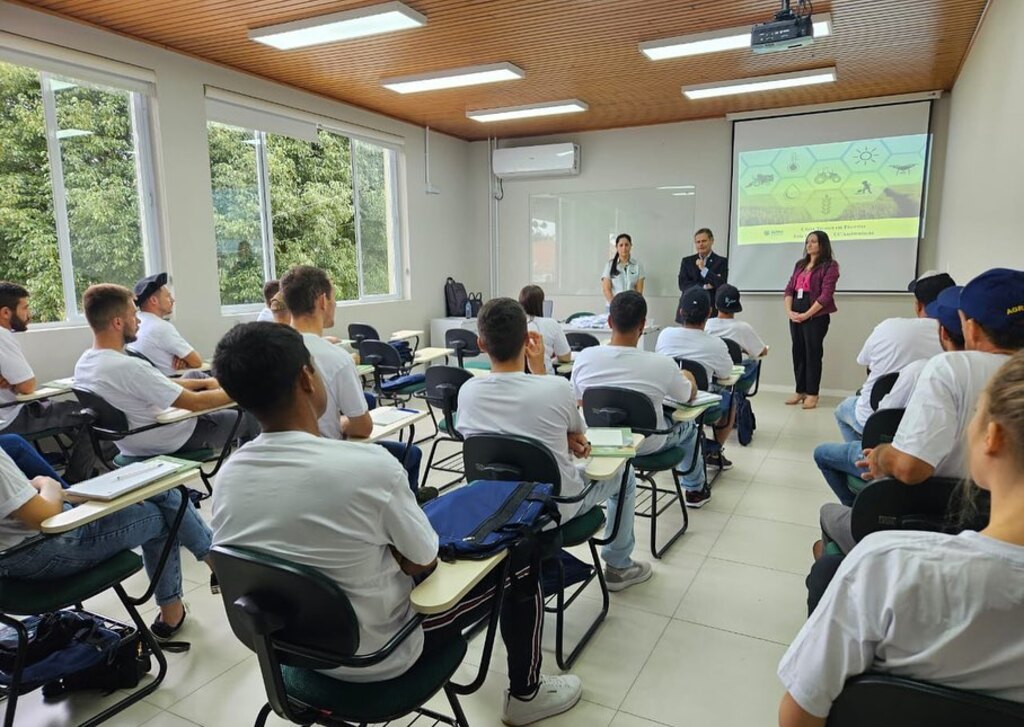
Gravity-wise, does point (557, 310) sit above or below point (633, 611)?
above

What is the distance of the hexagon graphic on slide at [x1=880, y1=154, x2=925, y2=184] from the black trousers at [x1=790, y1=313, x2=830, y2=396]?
1556mm

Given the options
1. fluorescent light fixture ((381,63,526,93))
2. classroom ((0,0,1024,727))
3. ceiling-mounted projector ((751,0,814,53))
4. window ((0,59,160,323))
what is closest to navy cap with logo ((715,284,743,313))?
classroom ((0,0,1024,727))

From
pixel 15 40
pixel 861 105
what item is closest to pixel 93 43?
pixel 15 40

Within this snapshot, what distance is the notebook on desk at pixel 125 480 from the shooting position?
73.4 inches

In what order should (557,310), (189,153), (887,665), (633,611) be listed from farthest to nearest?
(557,310)
(189,153)
(633,611)
(887,665)

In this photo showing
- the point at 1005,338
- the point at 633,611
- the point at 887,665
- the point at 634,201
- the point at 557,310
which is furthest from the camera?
the point at 557,310

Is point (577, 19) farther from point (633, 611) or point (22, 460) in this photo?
point (22, 460)

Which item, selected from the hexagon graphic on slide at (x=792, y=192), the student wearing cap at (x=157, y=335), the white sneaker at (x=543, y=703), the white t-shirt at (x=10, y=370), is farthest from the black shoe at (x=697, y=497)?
the hexagon graphic on slide at (x=792, y=192)

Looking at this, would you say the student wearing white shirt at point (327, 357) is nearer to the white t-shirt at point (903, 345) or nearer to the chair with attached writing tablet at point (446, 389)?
the chair with attached writing tablet at point (446, 389)

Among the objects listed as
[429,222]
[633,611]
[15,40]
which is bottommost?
[633,611]

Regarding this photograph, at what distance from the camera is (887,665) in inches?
38.8

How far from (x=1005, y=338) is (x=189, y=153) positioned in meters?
5.38

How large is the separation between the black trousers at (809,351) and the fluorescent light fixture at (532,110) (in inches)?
124

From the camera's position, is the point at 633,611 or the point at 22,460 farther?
the point at 633,611
